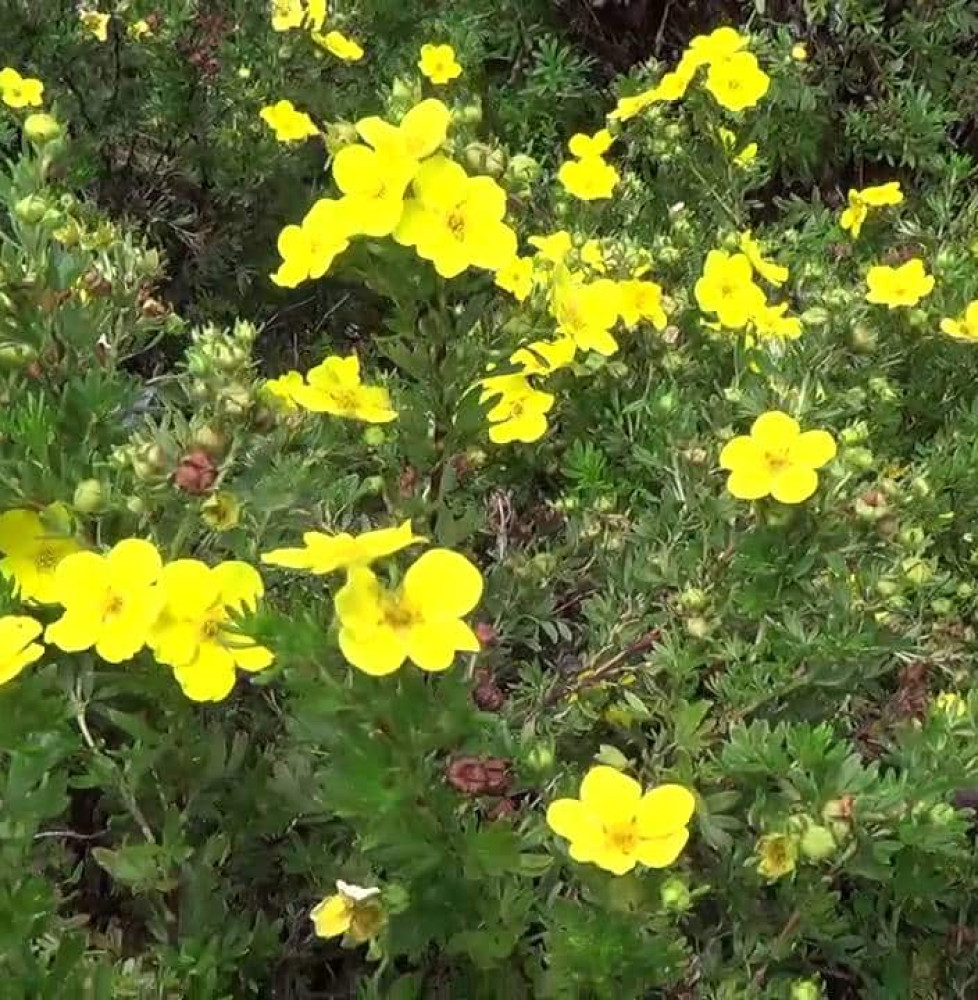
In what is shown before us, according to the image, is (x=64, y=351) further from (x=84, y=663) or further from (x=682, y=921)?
(x=682, y=921)

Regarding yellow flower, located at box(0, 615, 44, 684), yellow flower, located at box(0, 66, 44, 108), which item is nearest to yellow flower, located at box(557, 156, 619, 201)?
yellow flower, located at box(0, 66, 44, 108)

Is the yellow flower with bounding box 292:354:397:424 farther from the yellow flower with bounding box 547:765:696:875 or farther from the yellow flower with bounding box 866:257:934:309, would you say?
the yellow flower with bounding box 866:257:934:309

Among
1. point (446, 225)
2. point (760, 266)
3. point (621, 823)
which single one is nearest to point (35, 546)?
point (446, 225)

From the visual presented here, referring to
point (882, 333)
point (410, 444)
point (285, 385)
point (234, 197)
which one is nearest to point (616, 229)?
point (882, 333)

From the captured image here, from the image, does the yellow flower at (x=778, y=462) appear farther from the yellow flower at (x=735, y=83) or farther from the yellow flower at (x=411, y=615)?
the yellow flower at (x=735, y=83)

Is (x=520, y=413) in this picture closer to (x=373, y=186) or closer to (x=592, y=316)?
Result: (x=592, y=316)

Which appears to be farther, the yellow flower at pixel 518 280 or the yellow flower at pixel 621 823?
the yellow flower at pixel 518 280

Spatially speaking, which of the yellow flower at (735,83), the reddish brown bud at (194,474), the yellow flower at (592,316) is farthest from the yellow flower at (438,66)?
the reddish brown bud at (194,474)
